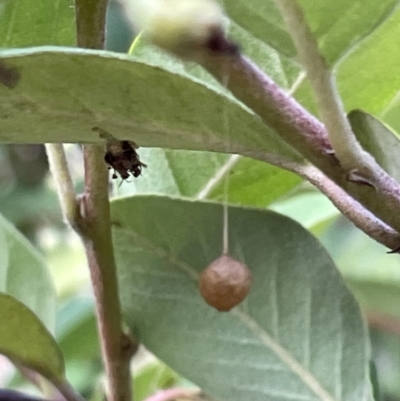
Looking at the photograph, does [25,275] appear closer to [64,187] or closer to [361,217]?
[64,187]

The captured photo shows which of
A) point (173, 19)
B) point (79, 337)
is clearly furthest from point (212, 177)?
point (79, 337)

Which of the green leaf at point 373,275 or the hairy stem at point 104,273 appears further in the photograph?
the green leaf at point 373,275

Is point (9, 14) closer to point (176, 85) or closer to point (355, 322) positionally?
point (176, 85)

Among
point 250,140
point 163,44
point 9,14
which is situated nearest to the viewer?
point 163,44

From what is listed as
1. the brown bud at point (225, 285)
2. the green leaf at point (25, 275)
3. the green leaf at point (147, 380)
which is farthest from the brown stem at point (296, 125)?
the green leaf at point (147, 380)

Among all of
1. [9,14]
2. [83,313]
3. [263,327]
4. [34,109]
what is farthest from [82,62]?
[83,313]

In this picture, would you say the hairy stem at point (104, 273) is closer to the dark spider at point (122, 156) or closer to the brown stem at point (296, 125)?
the dark spider at point (122, 156)

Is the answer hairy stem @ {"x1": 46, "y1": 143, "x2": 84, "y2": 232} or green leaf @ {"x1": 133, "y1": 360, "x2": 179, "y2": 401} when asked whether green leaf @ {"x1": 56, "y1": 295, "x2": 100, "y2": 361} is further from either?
hairy stem @ {"x1": 46, "y1": 143, "x2": 84, "y2": 232}
